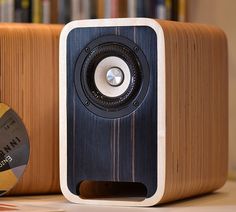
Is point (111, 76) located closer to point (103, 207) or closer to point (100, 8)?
point (103, 207)

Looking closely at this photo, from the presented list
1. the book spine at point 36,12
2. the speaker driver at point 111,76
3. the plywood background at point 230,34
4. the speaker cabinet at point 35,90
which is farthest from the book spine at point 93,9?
the speaker driver at point 111,76

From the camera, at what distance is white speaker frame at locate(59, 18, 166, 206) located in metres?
1.32

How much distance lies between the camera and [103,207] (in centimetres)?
135

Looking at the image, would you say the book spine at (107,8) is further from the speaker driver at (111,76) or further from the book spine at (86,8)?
the speaker driver at (111,76)

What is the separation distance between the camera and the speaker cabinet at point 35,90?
4.80ft

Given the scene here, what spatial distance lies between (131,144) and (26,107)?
0.74 ft

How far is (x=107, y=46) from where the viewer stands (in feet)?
4.51

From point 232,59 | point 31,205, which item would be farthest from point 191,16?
point 31,205

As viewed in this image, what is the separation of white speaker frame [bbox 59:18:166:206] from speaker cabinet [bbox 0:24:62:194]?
74 mm

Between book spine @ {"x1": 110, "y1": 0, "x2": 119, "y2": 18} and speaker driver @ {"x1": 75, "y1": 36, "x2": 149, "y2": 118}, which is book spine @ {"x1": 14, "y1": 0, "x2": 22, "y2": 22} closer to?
book spine @ {"x1": 110, "y1": 0, "x2": 119, "y2": 18}

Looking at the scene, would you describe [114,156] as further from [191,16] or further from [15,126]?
[191,16]

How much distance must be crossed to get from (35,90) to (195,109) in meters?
0.28

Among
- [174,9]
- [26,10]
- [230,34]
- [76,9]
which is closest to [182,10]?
[174,9]

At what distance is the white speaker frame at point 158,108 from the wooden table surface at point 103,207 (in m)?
0.02
